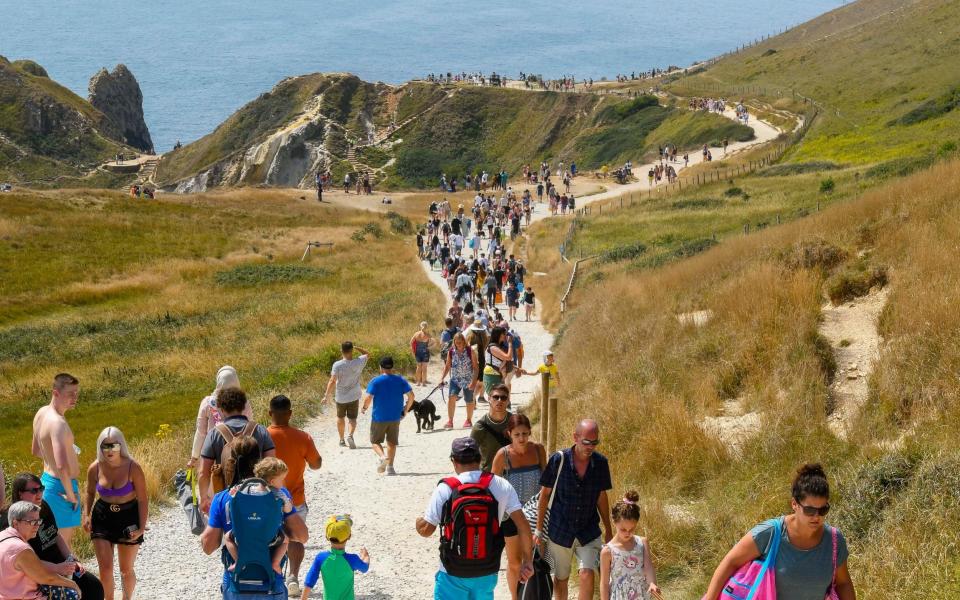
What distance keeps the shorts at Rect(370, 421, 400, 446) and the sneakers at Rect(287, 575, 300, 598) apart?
4.13m

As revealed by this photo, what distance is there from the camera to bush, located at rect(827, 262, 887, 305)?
44.4 feet

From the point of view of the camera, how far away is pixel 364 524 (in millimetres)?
10094

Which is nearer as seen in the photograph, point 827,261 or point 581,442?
point 581,442

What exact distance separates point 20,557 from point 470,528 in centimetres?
274

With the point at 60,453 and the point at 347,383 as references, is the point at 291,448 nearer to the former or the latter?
the point at 60,453

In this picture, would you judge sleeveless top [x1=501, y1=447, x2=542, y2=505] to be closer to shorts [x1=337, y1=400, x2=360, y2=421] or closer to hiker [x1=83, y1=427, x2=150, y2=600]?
hiker [x1=83, y1=427, x2=150, y2=600]

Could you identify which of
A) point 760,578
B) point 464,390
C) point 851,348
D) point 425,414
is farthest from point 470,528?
point 425,414

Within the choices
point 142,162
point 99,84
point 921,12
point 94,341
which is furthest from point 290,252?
point 99,84

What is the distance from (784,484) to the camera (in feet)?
27.6

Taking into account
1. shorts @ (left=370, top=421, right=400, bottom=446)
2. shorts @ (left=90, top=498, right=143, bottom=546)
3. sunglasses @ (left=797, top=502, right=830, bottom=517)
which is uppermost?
sunglasses @ (left=797, top=502, right=830, bottom=517)

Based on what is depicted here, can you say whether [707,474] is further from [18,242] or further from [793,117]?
[793,117]

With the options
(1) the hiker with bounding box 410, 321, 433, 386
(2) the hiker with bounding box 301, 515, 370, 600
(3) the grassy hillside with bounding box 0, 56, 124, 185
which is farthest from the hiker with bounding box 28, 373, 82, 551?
(3) the grassy hillside with bounding box 0, 56, 124, 185

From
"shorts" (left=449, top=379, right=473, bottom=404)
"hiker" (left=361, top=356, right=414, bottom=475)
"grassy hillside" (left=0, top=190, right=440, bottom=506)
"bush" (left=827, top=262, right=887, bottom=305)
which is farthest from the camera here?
"grassy hillside" (left=0, top=190, right=440, bottom=506)

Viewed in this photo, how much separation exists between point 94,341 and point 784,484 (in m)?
23.4
